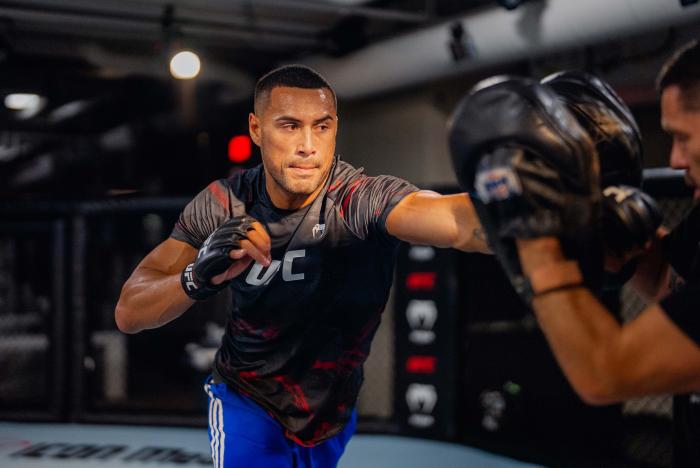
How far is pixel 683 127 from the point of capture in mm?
1423

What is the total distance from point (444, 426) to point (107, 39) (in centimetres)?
449

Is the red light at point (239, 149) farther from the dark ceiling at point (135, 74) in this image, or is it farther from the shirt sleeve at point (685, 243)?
the shirt sleeve at point (685, 243)

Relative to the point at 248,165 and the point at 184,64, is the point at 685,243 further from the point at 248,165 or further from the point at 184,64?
the point at 248,165

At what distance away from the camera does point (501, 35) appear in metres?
4.52

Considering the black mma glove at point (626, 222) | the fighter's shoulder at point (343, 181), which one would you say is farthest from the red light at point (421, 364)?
the black mma glove at point (626, 222)

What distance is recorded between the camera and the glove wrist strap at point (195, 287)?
1902mm

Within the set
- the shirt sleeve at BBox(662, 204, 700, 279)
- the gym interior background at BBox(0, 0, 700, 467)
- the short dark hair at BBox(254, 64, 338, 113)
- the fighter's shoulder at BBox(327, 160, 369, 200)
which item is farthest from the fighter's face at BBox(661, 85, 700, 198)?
the gym interior background at BBox(0, 0, 700, 467)

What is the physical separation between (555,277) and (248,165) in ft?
19.2

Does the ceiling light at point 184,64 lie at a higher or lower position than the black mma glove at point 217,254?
higher

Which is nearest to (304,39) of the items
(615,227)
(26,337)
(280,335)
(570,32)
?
(570,32)

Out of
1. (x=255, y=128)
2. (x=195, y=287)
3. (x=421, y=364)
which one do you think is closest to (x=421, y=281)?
(x=421, y=364)

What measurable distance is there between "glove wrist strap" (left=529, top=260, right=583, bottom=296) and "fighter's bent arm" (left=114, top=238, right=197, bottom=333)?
106cm

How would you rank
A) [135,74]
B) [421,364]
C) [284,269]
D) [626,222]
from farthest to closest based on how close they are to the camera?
[135,74]
[421,364]
[284,269]
[626,222]

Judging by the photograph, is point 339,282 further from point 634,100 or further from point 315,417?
point 634,100
